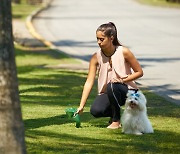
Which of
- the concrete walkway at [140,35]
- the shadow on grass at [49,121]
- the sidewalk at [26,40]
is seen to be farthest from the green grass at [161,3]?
the shadow on grass at [49,121]

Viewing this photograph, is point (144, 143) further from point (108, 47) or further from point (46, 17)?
point (46, 17)

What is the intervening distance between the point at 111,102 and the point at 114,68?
1.27 ft

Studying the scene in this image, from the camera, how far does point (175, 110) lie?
1177 cm

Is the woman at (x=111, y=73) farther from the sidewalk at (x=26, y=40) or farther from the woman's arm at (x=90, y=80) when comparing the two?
the sidewalk at (x=26, y=40)

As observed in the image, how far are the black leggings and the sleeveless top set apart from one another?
120 mm

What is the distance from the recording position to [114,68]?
9.88m

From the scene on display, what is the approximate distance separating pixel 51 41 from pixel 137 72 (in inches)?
705

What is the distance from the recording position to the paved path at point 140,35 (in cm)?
1742

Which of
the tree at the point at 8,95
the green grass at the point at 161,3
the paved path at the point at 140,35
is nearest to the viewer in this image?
the tree at the point at 8,95

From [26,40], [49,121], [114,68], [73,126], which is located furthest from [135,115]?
[26,40]

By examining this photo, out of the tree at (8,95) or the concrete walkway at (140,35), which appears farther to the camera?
the concrete walkway at (140,35)

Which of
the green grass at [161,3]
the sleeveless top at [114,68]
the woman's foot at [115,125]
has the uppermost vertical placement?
the sleeveless top at [114,68]

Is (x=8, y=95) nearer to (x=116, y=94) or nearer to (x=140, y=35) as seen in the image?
(x=116, y=94)

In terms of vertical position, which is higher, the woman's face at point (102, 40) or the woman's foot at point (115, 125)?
the woman's face at point (102, 40)
